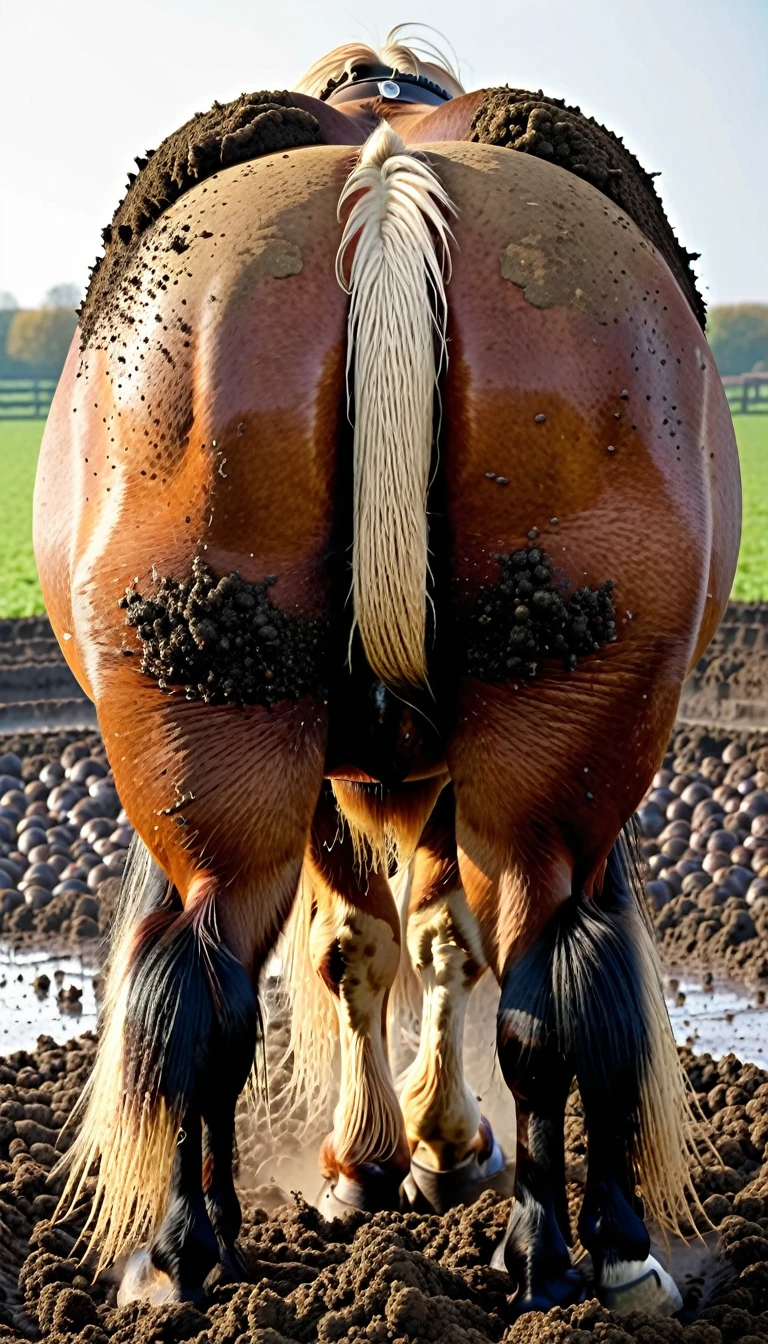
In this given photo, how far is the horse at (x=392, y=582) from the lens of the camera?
2658 mm

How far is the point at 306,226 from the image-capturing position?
8.93 feet

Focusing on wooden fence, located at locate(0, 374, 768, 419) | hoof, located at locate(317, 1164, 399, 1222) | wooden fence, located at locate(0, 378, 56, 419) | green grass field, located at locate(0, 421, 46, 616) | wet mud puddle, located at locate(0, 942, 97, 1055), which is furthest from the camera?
wooden fence, located at locate(0, 378, 56, 419)

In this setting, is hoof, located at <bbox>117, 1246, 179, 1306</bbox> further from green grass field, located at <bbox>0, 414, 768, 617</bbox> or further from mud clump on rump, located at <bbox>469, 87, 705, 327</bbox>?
green grass field, located at <bbox>0, 414, 768, 617</bbox>

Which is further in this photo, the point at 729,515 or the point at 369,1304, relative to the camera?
the point at 729,515

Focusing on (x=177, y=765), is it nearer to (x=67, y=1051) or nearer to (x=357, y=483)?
(x=357, y=483)

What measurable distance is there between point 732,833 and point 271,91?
552 centimetres

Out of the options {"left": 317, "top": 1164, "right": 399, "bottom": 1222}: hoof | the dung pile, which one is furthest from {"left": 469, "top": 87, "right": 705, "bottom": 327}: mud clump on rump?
the dung pile

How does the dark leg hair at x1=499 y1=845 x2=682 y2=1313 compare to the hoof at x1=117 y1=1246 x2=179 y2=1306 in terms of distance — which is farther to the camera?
the hoof at x1=117 y1=1246 x2=179 y2=1306

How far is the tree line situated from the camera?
75.4 m

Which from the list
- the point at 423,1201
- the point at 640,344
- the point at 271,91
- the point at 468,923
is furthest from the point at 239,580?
the point at 423,1201

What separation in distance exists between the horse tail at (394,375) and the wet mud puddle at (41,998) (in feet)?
11.5

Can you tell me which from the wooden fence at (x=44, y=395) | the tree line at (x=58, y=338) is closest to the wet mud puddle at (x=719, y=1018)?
the wooden fence at (x=44, y=395)

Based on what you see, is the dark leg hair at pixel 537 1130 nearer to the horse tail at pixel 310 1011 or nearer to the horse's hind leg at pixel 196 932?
the horse's hind leg at pixel 196 932

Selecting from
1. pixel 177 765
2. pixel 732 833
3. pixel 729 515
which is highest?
pixel 729 515
